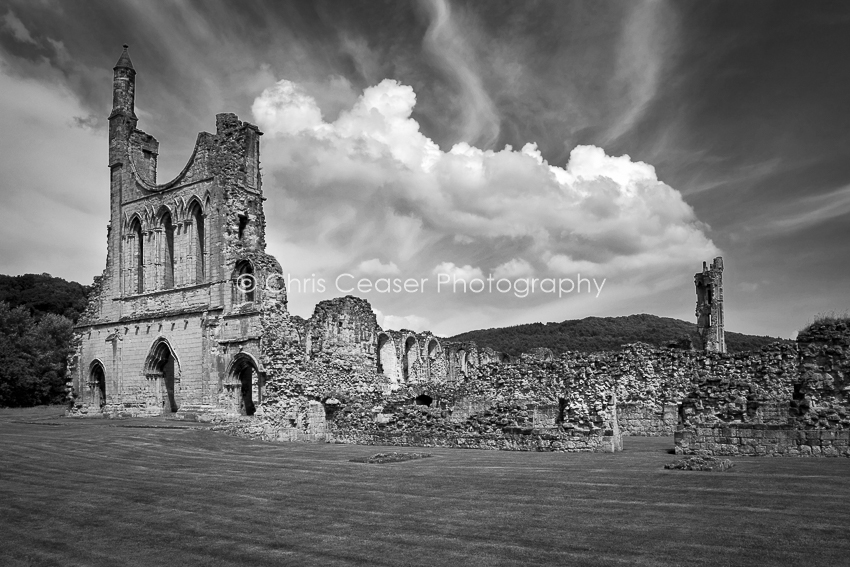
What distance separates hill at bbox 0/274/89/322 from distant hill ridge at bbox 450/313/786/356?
3863 cm

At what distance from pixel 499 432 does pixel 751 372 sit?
9.07 meters

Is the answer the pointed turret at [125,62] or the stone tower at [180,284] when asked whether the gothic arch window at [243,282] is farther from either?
the pointed turret at [125,62]

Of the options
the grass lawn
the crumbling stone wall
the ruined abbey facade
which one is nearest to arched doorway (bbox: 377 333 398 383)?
the ruined abbey facade

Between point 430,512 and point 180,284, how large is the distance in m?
26.6

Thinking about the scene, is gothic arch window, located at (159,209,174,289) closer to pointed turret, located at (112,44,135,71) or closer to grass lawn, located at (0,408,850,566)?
pointed turret, located at (112,44,135,71)

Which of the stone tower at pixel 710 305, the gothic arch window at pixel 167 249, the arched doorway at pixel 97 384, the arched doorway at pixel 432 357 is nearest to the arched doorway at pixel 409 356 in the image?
the arched doorway at pixel 432 357

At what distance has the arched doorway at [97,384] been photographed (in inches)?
1375

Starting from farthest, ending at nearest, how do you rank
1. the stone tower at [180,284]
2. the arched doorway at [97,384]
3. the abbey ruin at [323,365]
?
the arched doorway at [97,384], the stone tower at [180,284], the abbey ruin at [323,365]

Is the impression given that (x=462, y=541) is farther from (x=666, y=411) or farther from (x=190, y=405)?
(x=190, y=405)

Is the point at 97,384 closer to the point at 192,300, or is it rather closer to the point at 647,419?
the point at 192,300

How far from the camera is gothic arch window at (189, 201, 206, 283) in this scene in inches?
1222

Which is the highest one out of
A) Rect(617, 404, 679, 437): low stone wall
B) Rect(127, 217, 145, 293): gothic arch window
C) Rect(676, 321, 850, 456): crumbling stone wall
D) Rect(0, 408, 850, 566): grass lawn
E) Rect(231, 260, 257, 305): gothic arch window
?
Rect(127, 217, 145, 293): gothic arch window

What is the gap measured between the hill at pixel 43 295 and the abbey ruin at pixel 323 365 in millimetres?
31722

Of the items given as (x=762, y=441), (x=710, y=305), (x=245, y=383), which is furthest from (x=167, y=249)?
(x=710, y=305)
